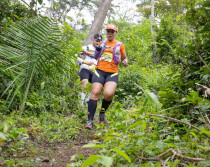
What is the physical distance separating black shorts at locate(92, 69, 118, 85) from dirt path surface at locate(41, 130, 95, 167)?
0.99 m

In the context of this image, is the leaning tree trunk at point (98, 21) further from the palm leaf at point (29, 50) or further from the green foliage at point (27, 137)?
the green foliage at point (27, 137)

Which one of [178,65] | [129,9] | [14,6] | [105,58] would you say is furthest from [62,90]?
[129,9]

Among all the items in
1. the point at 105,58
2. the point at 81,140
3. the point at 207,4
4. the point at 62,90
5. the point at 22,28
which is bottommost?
the point at 81,140

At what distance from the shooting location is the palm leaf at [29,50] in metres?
3.37

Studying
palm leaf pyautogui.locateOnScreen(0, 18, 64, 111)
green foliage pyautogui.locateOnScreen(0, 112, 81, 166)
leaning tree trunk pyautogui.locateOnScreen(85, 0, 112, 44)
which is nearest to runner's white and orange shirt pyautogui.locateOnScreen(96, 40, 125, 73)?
palm leaf pyautogui.locateOnScreen(0, 18, 64, 111)

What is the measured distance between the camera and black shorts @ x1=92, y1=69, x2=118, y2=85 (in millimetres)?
4090

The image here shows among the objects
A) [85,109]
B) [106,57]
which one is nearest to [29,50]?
[106,57]

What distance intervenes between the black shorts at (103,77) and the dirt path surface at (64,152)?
99cm

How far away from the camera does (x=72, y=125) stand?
3.63 m

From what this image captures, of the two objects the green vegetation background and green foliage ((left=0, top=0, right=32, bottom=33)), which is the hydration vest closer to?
the green vegetation background

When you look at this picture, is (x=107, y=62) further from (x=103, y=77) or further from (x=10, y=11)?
(x=10, y=11)

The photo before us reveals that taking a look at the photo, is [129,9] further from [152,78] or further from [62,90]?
[62,90]

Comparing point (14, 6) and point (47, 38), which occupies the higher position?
point (14, 6)

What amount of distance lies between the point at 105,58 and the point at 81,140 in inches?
60.5
